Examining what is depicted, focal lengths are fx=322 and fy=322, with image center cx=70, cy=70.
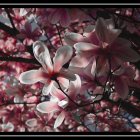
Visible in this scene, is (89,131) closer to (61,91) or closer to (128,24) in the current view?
(61,91)

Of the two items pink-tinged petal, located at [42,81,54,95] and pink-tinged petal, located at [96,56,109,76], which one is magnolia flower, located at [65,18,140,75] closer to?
pink-tinged petal, located at [96,56,109,76]

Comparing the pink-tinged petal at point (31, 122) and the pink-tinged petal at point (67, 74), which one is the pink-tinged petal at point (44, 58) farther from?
the pink-tinged petal at point (31, 122)

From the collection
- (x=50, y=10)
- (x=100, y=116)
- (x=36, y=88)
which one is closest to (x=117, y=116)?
(x=100, y=116)

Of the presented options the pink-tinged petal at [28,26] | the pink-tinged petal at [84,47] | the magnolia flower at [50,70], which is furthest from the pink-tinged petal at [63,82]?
the pink-tinged petal at [28,26]

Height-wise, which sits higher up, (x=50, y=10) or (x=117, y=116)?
(x=50, y=10)
